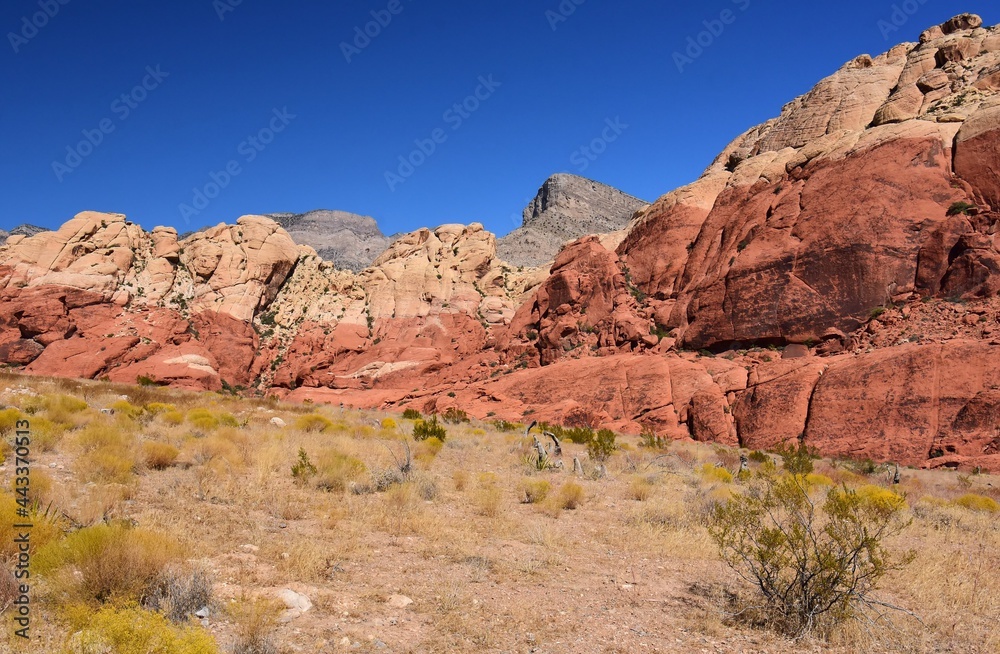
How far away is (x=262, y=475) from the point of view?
9727 millimetres

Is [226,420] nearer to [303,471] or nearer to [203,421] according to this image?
[203,421]

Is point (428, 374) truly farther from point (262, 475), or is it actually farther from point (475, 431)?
point (262, 475)

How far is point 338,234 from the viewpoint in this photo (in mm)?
172250

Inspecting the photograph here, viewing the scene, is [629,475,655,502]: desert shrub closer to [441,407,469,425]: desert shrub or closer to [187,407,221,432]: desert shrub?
[187,407,221,432]: desert shrub

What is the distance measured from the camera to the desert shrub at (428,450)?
13.2m

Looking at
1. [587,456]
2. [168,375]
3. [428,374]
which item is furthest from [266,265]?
[587,456]

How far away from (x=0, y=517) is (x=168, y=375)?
39.0 meters

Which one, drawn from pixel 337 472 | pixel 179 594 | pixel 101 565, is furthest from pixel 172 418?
pixel 179 594


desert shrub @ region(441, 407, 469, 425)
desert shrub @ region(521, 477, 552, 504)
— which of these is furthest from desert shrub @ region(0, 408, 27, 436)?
desert shrub @ region(441, 407, 469, 425)

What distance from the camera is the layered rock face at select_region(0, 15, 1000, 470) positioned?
2350cm

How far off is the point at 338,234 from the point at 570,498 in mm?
172826

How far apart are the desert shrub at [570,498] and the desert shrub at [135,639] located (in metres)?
7.17

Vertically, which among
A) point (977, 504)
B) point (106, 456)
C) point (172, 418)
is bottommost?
point (977, 504)

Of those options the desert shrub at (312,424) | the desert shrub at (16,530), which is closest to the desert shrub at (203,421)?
the desert shrub at (312,424)
